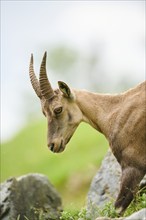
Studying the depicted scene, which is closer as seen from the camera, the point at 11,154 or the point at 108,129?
the point at 108,129

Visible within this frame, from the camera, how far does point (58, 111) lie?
43.9 ft

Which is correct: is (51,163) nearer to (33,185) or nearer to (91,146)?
(91,146)

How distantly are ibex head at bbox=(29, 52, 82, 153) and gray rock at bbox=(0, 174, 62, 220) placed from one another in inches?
78.4

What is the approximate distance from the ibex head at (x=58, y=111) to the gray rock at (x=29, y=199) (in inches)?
78.4

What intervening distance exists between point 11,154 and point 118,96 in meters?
35.5

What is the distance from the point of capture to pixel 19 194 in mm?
15383

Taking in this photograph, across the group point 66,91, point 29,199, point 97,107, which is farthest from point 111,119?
point 29,199

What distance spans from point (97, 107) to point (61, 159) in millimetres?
27607

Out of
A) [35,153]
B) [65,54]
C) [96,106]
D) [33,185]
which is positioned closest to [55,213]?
[33,185]

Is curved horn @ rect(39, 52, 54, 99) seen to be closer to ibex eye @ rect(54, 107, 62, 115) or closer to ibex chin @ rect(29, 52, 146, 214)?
ibex chin @ rect(29, 52, 146, 214)

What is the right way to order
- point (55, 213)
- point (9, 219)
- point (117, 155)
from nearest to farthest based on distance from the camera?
point (117, 155) < point (9, 219) < point (55, 213)

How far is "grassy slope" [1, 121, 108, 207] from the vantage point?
30.2 metres

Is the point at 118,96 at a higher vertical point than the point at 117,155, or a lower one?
higher

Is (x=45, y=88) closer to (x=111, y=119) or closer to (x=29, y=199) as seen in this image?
(x=111, y=119)
